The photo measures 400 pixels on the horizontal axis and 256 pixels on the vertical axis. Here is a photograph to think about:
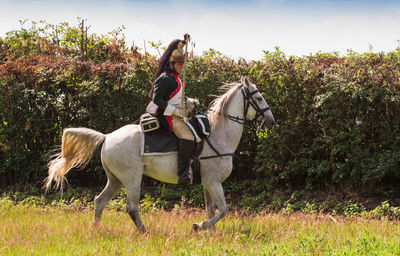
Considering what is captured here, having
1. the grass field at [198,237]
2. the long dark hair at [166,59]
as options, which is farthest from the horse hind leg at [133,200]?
the long dark hair at [166,59]

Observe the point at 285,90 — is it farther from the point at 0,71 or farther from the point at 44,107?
the point at 0,71

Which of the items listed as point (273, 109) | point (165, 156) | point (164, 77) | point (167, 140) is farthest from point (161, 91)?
point (273, 109)

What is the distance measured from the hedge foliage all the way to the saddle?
2573 mm

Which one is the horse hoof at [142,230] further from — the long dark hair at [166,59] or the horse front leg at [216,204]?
the long dark hair at [166,59]

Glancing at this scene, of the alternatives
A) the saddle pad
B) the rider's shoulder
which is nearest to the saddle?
the saddle pad

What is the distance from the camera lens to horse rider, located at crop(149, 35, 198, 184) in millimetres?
6469

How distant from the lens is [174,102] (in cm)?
671

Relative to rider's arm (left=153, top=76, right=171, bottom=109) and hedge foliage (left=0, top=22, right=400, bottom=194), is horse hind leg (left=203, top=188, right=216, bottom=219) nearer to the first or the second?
rider's arm (left=153, top=76, right=171, bottom=109)

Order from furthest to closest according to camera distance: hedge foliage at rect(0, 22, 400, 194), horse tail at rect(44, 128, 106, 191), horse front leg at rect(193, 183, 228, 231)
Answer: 1. hedge foliage at rect(0, 22, 400, 194)
2. horse tail at rect(44, 128, 106, 191)
3. horse front leg at rect(193, 183, 228, 231)

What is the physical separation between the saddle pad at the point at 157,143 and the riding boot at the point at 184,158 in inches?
5.6

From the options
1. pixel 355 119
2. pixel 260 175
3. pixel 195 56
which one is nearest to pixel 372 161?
pixel 355 119

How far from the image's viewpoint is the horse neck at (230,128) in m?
6.83

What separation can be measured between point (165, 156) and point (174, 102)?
0.84 meters

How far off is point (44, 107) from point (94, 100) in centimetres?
144
